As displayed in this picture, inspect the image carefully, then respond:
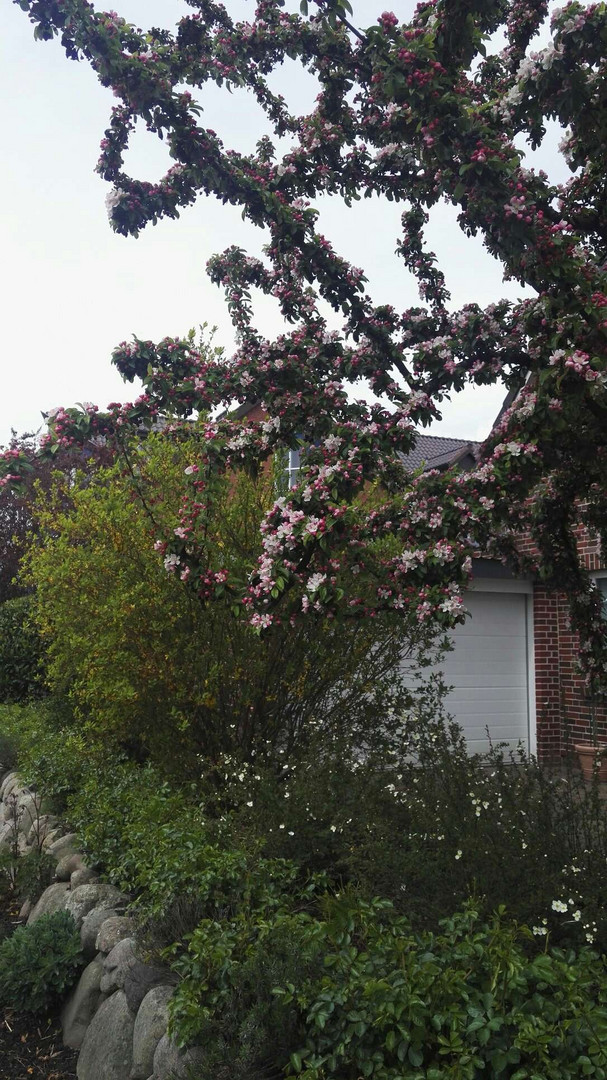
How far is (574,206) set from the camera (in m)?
5.19

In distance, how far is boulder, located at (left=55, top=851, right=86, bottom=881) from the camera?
4941 mm

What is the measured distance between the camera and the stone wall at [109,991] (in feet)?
10.4

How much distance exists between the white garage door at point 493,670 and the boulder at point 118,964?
785cm

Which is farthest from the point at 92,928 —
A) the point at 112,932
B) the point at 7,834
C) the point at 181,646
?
the point at 7,834

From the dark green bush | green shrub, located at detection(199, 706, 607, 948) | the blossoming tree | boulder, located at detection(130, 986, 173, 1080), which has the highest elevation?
the blossoming tree

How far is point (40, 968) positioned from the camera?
4.10 meters

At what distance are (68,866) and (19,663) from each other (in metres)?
6.06

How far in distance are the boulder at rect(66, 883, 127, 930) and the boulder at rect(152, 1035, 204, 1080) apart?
4.18 feet

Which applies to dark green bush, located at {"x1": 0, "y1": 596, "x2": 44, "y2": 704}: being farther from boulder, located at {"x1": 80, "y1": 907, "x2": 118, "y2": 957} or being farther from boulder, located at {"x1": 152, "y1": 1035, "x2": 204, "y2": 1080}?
boulder, located at {"x1": 152, "y1": 1035, "x2": 204, "y2": 1080}

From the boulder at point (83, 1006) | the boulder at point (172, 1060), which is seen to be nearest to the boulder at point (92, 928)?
the boulder at point (83, 1006)

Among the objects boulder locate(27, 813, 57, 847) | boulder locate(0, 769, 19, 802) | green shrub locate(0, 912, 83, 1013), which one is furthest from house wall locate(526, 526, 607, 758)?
green shrub locate(0, 912, 83, 1013)

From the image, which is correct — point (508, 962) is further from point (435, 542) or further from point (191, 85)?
point (191, 85)

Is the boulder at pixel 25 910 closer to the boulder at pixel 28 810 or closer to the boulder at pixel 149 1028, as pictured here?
the boulder at pixel 28 810

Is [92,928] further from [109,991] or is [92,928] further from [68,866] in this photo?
[68,866]
